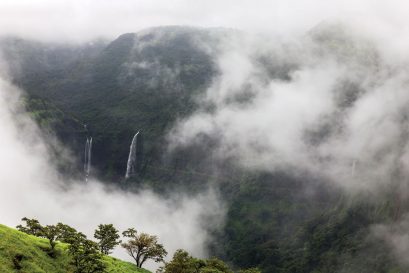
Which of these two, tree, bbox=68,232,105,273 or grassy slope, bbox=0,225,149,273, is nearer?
grassy slope, bbox=0,225,149,273

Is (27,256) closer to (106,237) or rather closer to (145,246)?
(106,237)

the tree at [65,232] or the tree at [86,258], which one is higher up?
the tree at [65,232]

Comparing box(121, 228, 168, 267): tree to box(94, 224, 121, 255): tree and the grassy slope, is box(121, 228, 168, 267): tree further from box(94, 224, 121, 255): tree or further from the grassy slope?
the grassy slope

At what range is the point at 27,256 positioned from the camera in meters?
74.6

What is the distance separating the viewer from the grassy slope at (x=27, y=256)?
229 feet

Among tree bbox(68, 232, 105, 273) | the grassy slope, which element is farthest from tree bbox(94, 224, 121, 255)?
tree bbox(68, 232, 105, 273)

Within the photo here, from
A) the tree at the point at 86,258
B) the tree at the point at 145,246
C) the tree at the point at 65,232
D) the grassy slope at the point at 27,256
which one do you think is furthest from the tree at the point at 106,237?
the tree at the point at 86,258

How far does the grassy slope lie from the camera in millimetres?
69688

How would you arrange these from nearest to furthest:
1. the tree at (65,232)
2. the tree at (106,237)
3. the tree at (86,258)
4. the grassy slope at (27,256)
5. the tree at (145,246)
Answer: the grassy slope at (27,256) < the tree at (86,258) < the tree at (65,232) < the tree at (106,237) < the tree at (145,246)

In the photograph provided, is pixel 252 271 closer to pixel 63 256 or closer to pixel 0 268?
pixel 63 256

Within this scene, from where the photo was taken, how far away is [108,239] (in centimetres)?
10975

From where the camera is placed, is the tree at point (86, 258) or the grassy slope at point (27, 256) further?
the tree at point (86, 258)

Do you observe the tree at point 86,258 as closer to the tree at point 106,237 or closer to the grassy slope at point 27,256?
the grassy slope at point 27,256

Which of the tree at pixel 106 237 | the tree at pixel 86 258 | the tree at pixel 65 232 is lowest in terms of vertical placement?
the tree at pixel 86 258
